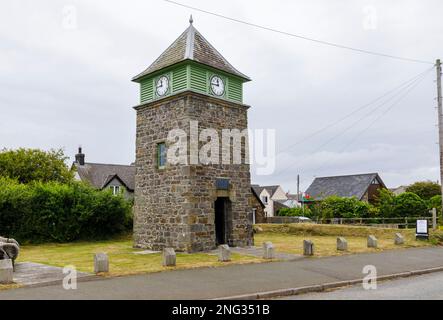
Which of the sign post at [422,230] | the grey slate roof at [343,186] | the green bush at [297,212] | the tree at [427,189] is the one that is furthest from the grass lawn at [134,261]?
the tree at [427,189]

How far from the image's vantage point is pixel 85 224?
2417 centimetres

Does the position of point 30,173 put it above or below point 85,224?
above

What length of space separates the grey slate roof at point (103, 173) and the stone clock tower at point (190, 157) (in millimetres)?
26454

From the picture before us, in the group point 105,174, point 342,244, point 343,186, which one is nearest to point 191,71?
point 342,244

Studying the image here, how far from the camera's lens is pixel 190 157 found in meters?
17.2

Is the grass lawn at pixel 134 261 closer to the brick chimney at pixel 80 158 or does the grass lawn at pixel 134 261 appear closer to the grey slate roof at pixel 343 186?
the brick chimney at pixel 80 158

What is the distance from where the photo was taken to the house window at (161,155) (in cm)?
1852

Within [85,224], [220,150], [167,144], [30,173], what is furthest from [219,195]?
[30,173]

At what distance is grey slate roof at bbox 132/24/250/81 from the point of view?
59.6ft

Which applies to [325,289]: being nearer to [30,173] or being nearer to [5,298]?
[5,298]

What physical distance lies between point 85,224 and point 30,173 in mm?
14413

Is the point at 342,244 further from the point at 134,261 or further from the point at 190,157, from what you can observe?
the point at 134,261

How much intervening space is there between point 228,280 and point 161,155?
913 cm
